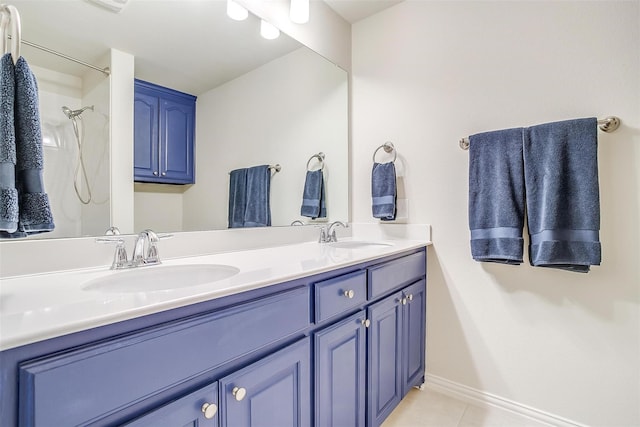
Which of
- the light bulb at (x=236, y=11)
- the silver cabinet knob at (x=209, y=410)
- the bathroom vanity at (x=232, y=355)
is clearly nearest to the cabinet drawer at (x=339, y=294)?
the bathroom vanity at (x=232, y=355)

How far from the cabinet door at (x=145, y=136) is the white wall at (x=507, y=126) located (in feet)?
4.08

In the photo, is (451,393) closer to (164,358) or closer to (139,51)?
(164,358)

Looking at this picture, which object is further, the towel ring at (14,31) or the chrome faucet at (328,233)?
the chrome faucet at (328,233)

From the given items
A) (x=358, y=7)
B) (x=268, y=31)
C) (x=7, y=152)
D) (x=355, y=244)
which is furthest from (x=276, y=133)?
(x=7, y=152)

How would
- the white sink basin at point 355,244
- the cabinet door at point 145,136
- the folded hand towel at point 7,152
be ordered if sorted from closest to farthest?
1. the folded hand towel at point 7,152
2. the cabinet door at point 145,136
3. the white sink basin at point 355,244

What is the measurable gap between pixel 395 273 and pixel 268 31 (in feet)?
4.46

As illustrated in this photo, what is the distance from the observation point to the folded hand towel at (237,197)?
4.66 ft

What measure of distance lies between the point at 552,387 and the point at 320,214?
1407mm

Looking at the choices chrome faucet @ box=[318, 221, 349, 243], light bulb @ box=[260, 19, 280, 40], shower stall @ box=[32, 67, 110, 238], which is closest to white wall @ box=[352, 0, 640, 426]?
chrome faucet @ box=[318, 221, 349, 243]

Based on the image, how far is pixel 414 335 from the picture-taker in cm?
164

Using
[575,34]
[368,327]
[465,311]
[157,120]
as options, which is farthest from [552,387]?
[157,120]

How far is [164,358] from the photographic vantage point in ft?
2.06

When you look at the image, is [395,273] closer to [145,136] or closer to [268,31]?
[145,136]

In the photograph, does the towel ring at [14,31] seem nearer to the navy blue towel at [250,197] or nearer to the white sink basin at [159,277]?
the white sink basin at [159,277]
